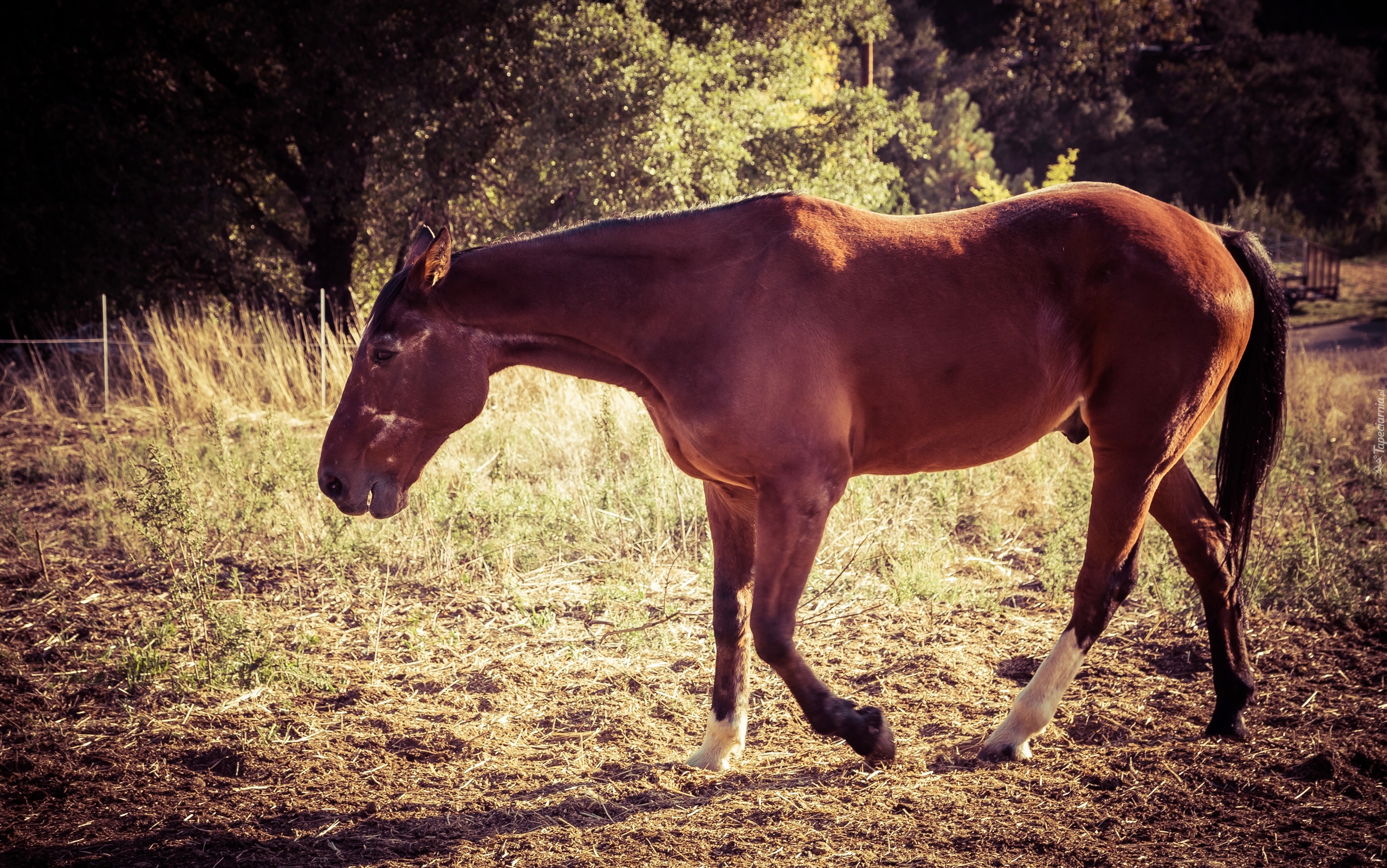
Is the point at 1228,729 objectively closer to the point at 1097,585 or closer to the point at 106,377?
the point at 1097,585

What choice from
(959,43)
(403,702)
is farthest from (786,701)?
(959,43)

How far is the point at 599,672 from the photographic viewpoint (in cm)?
430

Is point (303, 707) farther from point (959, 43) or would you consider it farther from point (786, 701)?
point (959, 43)

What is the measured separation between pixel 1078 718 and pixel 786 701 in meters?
1.22

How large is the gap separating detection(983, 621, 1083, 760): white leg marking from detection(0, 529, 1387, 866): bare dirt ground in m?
0.11

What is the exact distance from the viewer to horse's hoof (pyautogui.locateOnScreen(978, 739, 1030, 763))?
3.43 metres

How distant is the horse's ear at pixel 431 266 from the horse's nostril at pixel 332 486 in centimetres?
73

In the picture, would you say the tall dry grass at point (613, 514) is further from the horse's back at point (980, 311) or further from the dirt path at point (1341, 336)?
the dirt path at point (1341, 336)

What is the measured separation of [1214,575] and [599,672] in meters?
2.72

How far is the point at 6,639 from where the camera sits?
15.0ft

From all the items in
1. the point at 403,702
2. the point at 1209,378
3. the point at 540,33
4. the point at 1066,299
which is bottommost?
the point at 403,702

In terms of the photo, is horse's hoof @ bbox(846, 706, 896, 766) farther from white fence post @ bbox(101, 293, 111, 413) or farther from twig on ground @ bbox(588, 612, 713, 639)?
white fence post @ bbox(101, 293, 111, 413)

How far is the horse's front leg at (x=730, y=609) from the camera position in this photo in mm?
3512

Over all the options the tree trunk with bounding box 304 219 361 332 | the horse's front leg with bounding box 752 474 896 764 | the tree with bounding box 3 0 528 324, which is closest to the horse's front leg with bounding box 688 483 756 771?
the horse's front leg with bounding box 752 474 896 764
